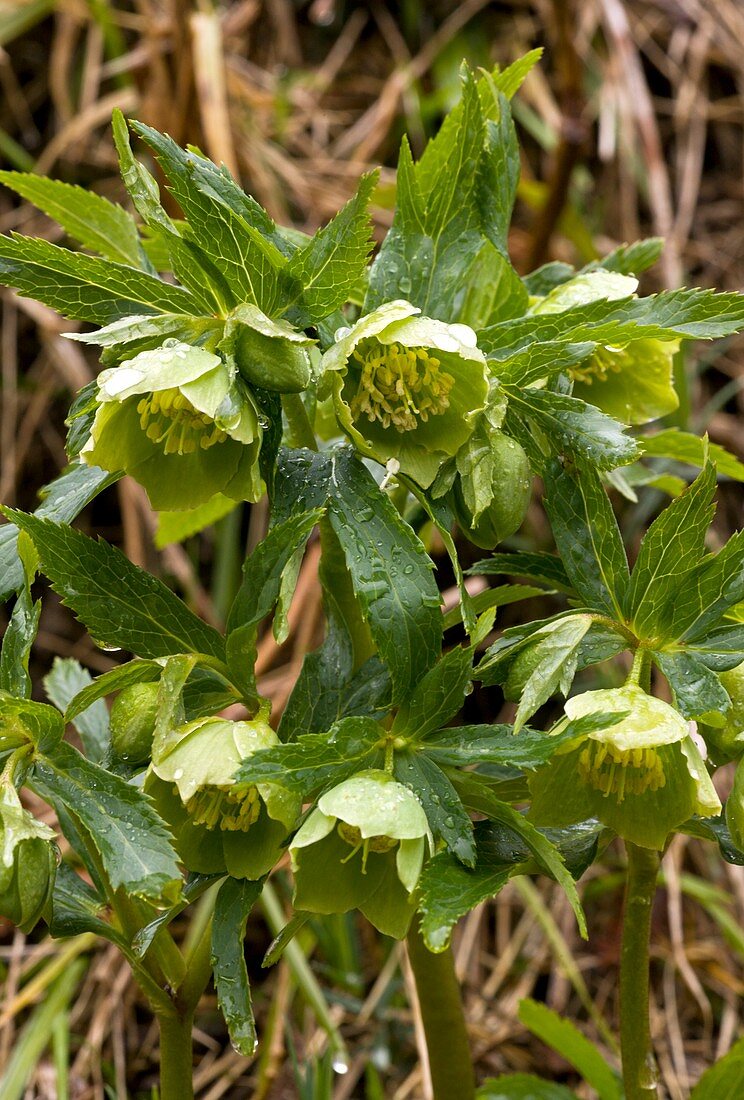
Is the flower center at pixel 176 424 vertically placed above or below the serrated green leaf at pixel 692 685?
above

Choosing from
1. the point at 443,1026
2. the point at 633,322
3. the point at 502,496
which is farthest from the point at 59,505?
the point at 443,1026

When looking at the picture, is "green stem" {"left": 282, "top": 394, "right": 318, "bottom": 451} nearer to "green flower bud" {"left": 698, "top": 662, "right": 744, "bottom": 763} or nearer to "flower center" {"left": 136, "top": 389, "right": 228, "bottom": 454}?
"flower center" {"left": 136, "top": 389, "right": 228, "bottom": 454}

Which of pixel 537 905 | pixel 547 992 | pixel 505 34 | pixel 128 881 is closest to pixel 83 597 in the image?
pixel 128 881

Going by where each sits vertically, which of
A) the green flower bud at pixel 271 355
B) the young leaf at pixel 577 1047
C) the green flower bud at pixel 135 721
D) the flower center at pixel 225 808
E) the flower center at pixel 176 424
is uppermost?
the green flower bud at pixel 271 355

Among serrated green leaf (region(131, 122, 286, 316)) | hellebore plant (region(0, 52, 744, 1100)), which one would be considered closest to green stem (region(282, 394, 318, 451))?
hellebore plant (region(0, 52, 744, 1100))

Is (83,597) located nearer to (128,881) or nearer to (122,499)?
(128,881)

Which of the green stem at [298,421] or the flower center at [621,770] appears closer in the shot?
the flower center at [621,770]

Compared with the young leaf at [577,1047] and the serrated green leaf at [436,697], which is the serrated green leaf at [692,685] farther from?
the young leaf at [577,1047]

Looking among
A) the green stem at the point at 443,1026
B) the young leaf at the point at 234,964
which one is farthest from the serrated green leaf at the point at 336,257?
the green stem at the point at 443,1026
